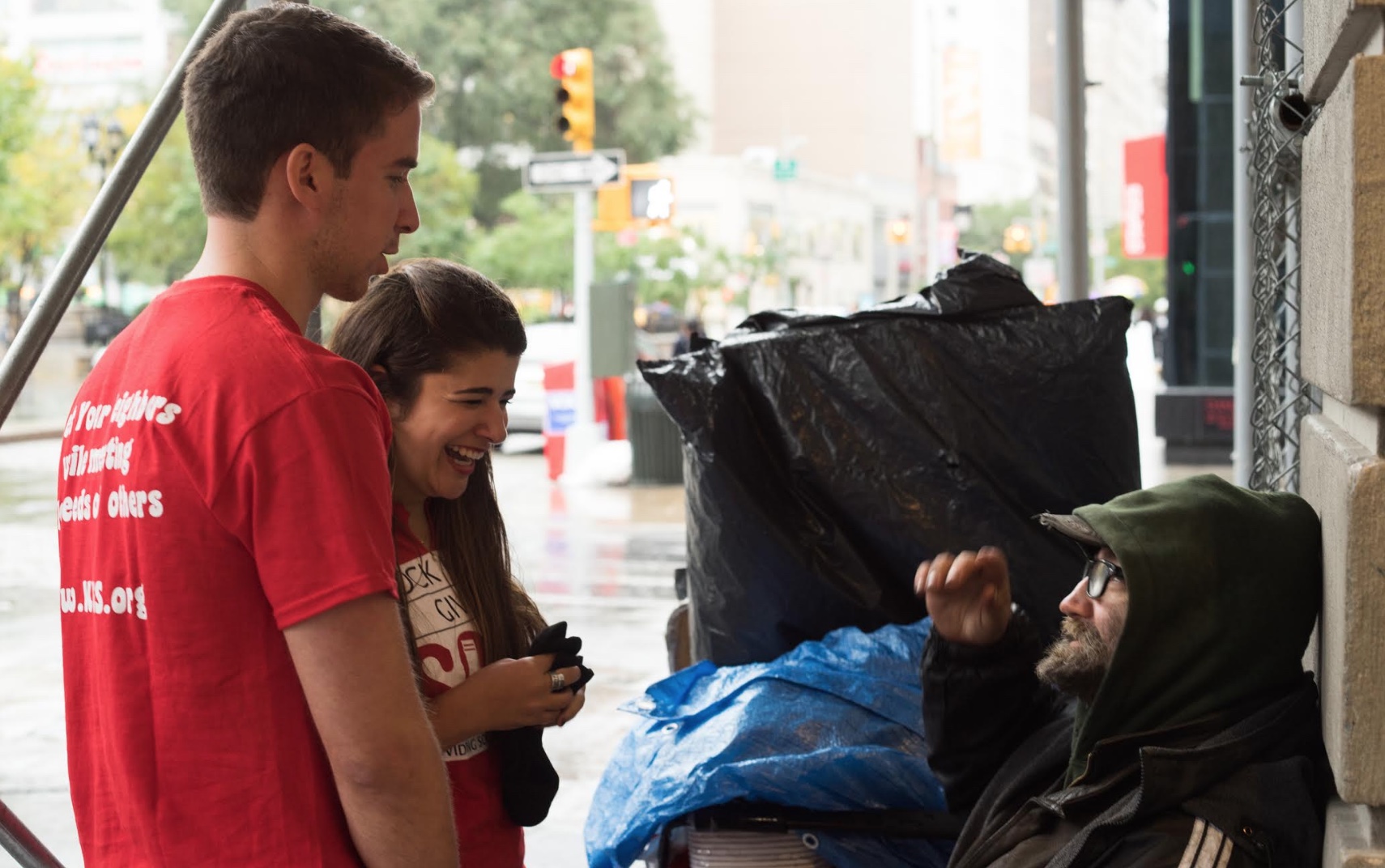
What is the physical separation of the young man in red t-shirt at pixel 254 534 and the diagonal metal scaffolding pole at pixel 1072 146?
3342 millimetres

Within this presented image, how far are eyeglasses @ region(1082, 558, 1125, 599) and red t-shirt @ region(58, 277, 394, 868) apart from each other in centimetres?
114

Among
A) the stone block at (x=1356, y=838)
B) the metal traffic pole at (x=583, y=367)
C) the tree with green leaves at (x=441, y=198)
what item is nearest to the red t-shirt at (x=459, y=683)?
the stone block at (x=1356, y=838)

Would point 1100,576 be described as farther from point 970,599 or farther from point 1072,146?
point 1072,146

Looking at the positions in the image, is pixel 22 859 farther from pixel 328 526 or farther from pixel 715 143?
pixel 715 143

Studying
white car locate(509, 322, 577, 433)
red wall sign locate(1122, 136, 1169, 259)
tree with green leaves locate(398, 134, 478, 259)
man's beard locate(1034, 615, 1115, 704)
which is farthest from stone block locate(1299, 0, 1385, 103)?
tree with green leaves locate(398, 134, 478, 259)

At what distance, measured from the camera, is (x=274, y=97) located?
1.53 meters

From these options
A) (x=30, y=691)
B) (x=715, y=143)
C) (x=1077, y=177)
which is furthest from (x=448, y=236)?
(x=715, y=143)

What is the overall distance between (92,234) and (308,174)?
4.13 ft

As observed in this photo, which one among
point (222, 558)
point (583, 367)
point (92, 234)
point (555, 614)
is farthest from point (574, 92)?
point (222, 558)

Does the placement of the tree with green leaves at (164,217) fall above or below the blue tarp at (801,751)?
above

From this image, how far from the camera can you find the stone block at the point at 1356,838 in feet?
4.69

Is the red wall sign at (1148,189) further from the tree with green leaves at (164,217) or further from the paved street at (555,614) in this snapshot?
the tree with green leaves at (164,217)

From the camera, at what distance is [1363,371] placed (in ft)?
4.37

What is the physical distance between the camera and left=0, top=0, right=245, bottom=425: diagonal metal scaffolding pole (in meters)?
2.50
